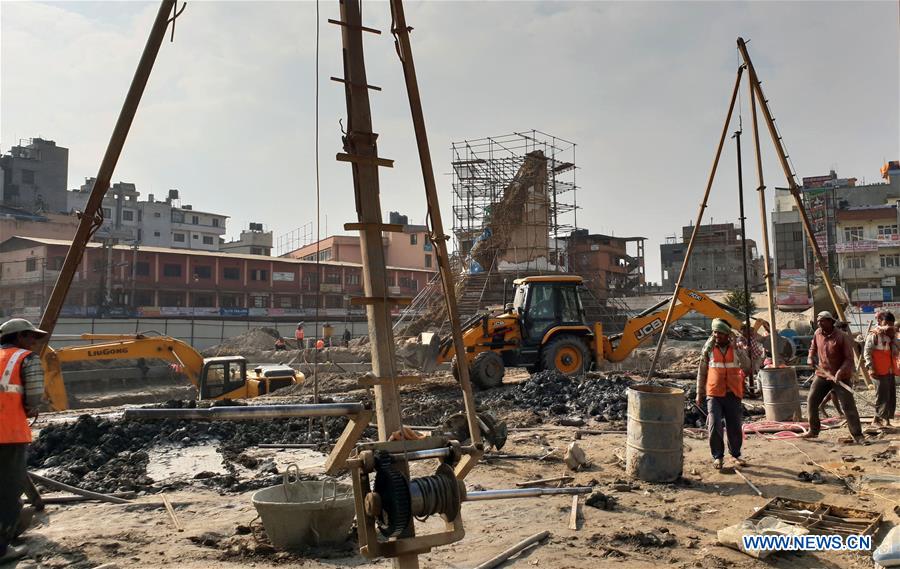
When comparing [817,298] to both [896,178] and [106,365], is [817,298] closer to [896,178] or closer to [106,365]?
[106,365]

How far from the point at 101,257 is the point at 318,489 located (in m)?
42.7

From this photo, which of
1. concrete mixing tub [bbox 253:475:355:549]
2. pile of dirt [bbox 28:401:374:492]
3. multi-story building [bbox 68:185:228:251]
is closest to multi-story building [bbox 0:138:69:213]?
multi-story building [bbox 68:185:228:251]

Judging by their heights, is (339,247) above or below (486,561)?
above

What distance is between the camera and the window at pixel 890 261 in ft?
149

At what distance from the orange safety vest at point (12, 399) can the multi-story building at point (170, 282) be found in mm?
32115

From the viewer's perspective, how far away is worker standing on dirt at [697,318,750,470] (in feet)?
23.7

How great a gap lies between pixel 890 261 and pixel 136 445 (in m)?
52.2

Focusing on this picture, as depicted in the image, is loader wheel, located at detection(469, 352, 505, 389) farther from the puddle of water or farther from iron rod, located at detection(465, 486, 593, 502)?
iron rod, located at detection(465, 486, 593, 502)

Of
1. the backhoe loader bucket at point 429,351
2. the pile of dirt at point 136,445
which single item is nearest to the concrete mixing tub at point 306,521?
the pile of dirt at point 136,445

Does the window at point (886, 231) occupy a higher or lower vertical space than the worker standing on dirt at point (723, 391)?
higher

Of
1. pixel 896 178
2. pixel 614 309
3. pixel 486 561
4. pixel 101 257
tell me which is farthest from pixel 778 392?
pixel 896 178

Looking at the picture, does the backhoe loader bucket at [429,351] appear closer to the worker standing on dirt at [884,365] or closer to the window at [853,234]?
the worker standing on dirt at [884,365]

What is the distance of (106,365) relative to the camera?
2825 cm

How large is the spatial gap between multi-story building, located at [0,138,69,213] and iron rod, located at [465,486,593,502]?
61.0m
